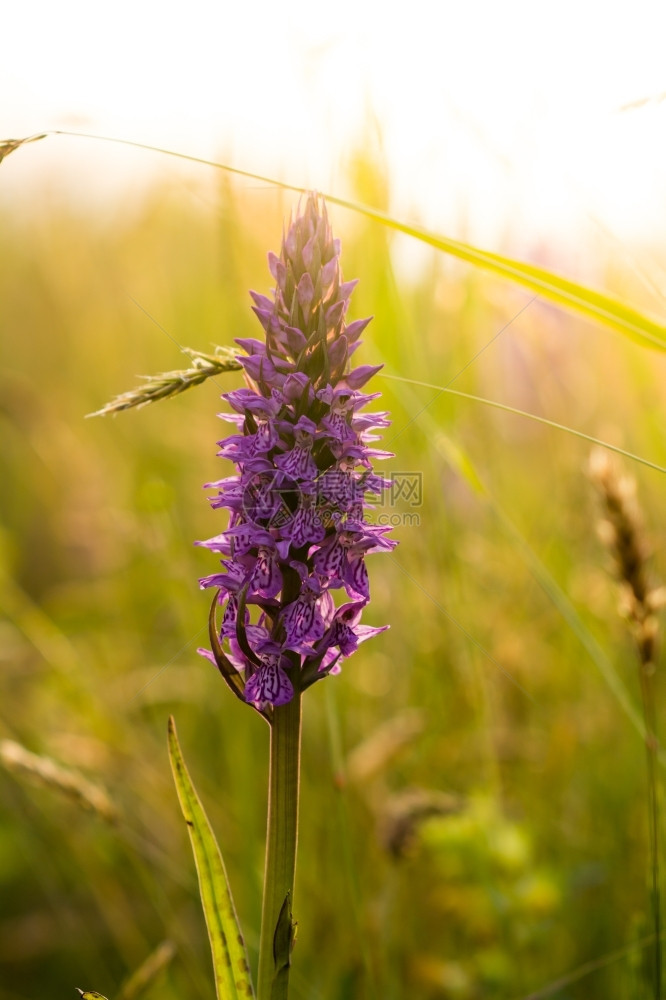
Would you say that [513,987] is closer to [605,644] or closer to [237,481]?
[605,644]

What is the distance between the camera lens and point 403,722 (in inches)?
112

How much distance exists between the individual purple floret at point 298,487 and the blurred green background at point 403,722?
59 centimetres

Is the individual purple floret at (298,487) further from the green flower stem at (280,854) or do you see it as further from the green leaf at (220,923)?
the green leaf at (220,923)

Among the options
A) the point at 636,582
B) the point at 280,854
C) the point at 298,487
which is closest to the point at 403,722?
the point at 636,582

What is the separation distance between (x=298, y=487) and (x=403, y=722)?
65.5 inches

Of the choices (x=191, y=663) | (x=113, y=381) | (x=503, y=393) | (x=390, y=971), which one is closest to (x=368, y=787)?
(x=390, y=971)

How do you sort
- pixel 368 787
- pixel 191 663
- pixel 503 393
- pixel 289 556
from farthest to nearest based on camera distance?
pixel 503 393 → pixel 191 663 → pixel 368 787 → pixel 289 556

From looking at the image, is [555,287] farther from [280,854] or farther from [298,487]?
[280,854]

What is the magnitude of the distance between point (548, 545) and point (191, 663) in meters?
1.98

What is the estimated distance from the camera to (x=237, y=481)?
152cm

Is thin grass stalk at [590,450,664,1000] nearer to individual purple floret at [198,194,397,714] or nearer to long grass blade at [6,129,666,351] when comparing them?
long grass blade at [6,129,666,351]

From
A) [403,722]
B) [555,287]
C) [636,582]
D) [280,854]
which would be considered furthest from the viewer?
[403,722]

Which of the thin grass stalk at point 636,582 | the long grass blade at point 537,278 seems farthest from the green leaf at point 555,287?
the thin grass stalk at point 636,582

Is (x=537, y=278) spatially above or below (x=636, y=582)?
above
